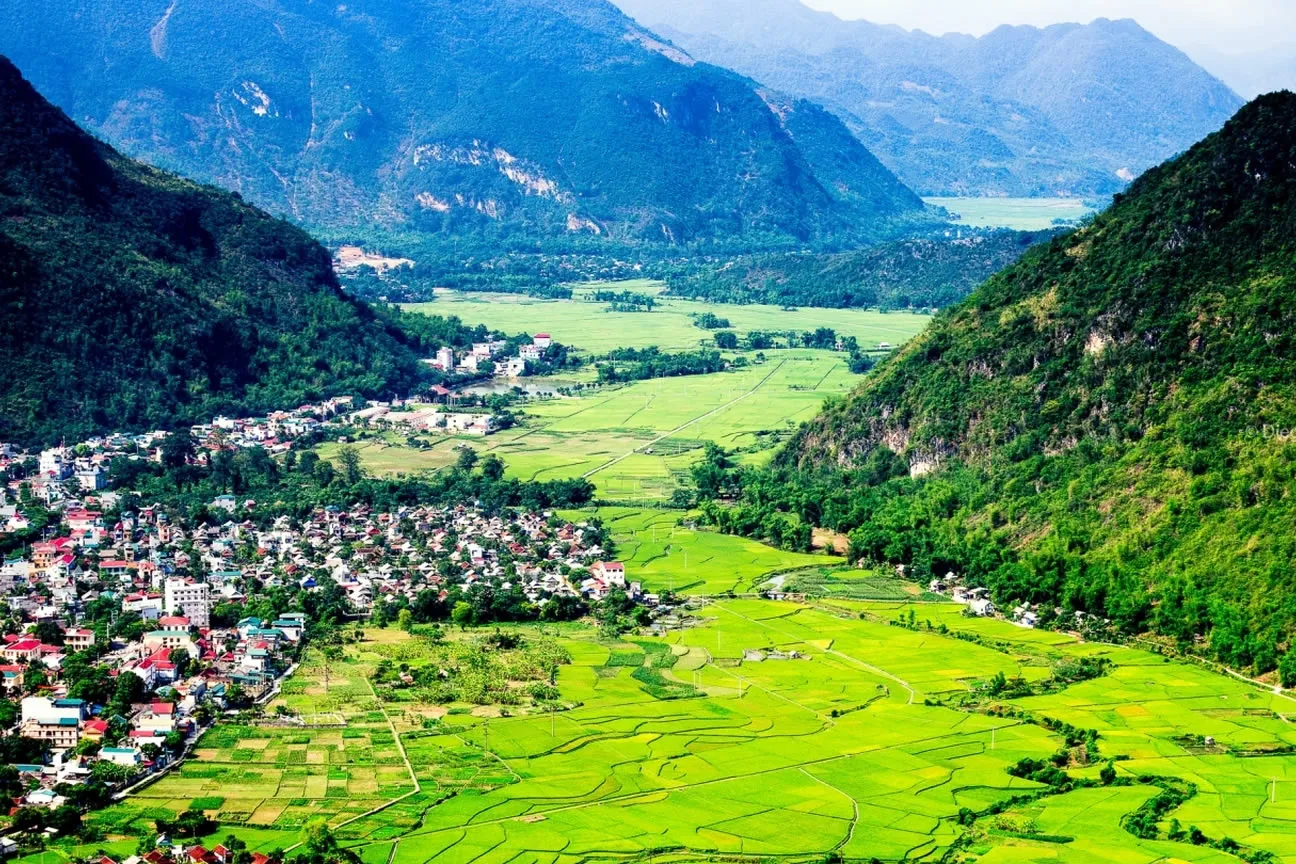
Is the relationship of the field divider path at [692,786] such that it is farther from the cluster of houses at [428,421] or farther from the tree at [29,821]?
the cluster of houses at [428,421]

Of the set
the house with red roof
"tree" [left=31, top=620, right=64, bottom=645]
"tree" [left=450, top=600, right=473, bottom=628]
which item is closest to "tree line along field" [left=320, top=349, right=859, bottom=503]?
"tree" [left=450, top=600, right=473, bottom=628]

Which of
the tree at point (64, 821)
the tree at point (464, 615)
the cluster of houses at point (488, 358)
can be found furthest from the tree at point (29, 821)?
the cluster of houses at point (488, 358)

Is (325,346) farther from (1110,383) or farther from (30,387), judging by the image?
(1110,383)

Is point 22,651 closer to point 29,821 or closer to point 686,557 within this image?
point 29,821

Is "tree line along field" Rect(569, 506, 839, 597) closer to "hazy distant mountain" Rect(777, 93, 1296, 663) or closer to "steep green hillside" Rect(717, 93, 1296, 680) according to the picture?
"steep green hillside" Rect(717, 93, 1296, 680)

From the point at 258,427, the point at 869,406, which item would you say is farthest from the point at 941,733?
the point at 258,427

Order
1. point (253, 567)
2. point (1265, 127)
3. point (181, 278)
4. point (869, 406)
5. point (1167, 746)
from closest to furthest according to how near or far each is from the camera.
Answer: point (1167, 746)
point (253, 567)
point (1265, 127)
point (869, 406)
point (181, 278)
